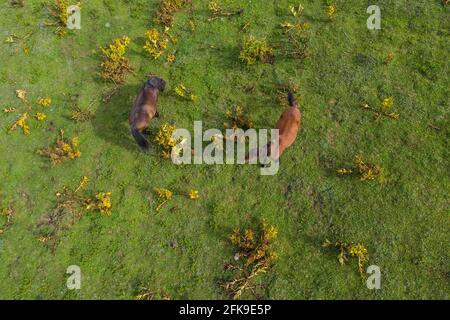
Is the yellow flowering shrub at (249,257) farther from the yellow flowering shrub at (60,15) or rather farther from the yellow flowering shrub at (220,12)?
the yellow flowering shrub at (60,15)

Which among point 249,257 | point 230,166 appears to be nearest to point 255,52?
point 230,166

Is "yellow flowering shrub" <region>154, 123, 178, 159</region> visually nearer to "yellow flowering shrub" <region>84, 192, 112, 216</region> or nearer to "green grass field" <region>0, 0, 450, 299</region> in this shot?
"green grass field" <region>0, 0, 450, 299</region>

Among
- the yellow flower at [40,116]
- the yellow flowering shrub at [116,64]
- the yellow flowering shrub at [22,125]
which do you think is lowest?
the yellow flowering shrub at [22,125]

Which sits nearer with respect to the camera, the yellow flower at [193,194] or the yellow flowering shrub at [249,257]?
the yellow flowering shrub at [249,257]

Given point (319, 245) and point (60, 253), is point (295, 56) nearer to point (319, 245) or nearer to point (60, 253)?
point (319, 245)

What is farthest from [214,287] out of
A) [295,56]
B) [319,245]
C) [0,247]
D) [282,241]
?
[295,56]

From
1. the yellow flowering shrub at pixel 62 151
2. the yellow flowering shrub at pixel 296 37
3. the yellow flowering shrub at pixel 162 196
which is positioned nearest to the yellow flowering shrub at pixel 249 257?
the yellow flowering shrub at pixel 162 196
